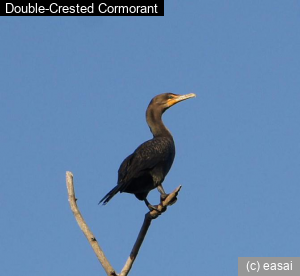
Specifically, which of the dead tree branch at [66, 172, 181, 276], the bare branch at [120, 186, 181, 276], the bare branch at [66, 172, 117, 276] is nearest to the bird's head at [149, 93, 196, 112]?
the bare branch at [120, 186, 181, 276]

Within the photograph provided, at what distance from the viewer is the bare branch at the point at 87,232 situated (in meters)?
6.51

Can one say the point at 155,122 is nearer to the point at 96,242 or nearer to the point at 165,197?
the point at 165,197

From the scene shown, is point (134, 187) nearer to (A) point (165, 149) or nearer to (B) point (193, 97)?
(A) point (165, 149)

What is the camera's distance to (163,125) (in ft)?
31.3

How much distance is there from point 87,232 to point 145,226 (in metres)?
0.76

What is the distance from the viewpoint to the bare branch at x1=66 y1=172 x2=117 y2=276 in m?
6.51

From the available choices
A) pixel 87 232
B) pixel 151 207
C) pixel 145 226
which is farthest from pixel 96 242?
pixel 151 207

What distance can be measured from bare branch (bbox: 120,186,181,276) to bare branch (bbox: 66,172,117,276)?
0.76ft

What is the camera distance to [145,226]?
7.03 metres

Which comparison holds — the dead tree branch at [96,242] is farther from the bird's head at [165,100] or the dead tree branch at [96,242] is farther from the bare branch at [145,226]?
the bird's head at [165,100]

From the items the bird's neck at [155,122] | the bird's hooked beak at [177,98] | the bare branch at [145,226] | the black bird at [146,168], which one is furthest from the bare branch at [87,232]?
the bird's hooked beak at [177,98]

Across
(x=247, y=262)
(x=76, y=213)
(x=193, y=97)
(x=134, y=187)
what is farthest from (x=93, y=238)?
(x=193, y=97)

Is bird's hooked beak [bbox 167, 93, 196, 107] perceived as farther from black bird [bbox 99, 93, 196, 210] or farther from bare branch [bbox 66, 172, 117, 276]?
bare branch [bbox 66, 172, 117, 276]

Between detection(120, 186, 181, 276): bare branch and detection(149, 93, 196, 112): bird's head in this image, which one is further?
detection(149, 93, 196, 112): bird's head
